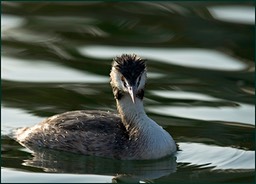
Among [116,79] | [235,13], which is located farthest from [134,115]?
[235,13]

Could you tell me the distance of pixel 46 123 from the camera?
453 inches

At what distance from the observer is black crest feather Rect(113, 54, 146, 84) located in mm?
10781

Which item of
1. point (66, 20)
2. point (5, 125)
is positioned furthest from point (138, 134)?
point (66, 20)

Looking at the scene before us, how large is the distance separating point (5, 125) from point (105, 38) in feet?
13.6

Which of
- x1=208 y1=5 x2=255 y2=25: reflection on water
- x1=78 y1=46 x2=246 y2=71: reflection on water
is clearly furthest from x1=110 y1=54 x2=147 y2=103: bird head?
x1=208 y1=5 x2=255 y2=25: reflection on water

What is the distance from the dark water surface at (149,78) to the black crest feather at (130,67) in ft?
2.78

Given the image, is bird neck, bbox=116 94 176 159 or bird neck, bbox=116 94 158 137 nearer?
bird neck, bbox=116 94 176 159

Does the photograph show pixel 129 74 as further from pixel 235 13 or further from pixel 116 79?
pixel 235 13

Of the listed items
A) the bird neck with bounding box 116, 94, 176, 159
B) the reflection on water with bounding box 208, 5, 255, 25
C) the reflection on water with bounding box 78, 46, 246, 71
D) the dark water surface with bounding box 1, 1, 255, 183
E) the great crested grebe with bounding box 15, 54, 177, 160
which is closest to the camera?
the dark water surface with bounding box 1, 1, 255, 183

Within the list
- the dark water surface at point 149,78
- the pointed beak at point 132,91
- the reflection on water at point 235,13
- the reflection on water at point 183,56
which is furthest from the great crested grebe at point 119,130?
the reflection on water at point 235,13

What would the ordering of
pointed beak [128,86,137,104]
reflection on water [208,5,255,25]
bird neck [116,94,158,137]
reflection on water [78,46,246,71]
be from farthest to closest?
reflection on water [208,5,255,25] → reflection on water [78,46,246,71] → bird neck [116,94,158,137] → pointed beak [128,86,137,104]

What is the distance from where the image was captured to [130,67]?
10836mm

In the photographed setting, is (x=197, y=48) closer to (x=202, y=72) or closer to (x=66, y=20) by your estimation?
(x=202, y=72)

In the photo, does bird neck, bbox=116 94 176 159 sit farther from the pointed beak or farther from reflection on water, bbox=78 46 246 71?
reflection on water, bbox=78 46 246 71
